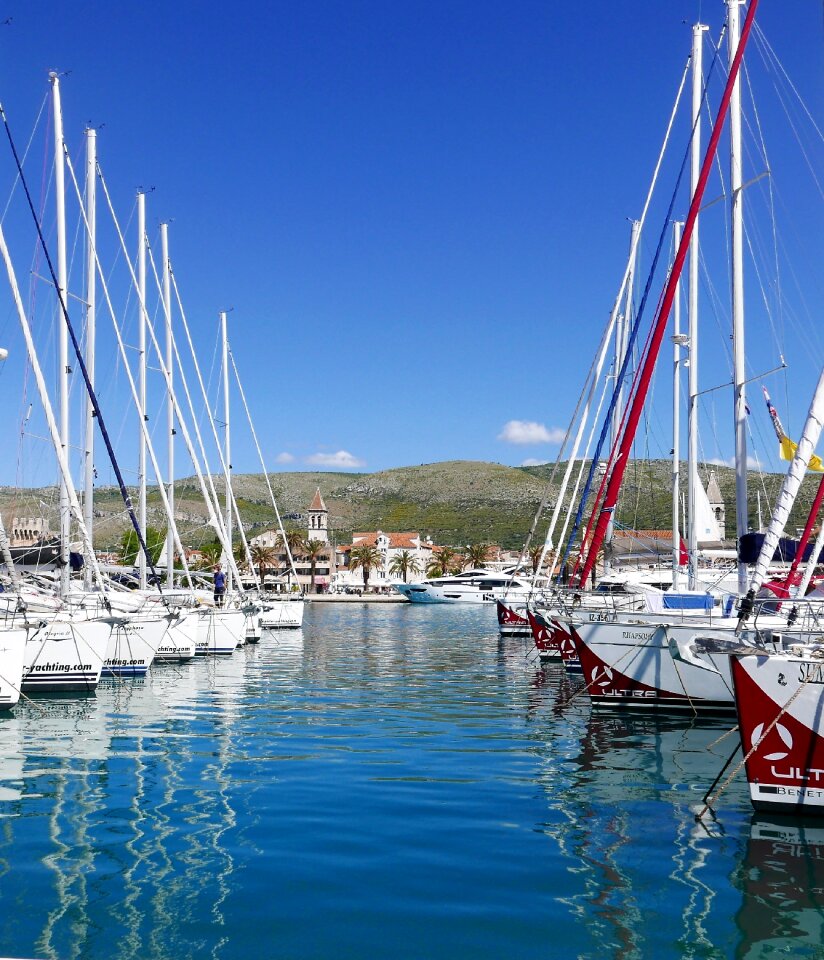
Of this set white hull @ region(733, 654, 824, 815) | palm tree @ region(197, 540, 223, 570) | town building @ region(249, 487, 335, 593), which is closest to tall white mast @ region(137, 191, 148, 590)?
white hull @ region(733, 654, 824, 815)

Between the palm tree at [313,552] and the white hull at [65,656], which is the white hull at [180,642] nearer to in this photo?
the white hull at [65,656]

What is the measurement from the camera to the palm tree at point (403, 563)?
14475 centimetres

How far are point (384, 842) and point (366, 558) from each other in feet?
410

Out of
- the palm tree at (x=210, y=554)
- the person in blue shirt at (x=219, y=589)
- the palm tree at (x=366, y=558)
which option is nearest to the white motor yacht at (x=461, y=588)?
the palm tree at (x=366, y=558)

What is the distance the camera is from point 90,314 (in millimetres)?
35094

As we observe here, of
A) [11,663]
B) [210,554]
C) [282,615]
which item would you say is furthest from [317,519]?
[11,663]

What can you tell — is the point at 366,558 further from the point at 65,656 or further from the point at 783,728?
the point at 783,728

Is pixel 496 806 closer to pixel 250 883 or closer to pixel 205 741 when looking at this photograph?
pixel 250 883

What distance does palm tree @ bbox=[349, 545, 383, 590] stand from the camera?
137m

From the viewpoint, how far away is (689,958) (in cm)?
855

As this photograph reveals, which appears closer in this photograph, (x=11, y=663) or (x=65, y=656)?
(x=11, y=663)

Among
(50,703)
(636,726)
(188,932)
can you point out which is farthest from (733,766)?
(50,703)

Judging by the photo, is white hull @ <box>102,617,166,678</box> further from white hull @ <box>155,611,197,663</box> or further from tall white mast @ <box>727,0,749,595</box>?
tall white mast @ <box>727,0,749,595</box>

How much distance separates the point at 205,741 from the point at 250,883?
28.9 feet
